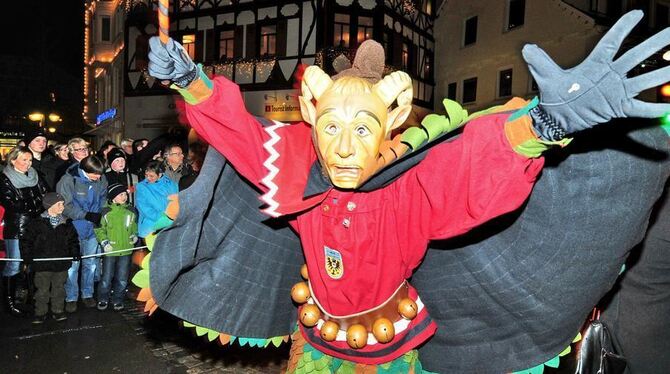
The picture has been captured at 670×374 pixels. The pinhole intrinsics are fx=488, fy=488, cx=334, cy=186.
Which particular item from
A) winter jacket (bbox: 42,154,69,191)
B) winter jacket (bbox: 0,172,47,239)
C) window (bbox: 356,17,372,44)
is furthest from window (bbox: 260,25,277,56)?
winter jacket (bbox: 0,172,47,239)

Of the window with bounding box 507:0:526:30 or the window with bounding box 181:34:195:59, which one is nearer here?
the window with bounding box 507:0:526:30

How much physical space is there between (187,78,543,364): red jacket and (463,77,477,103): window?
15302mm

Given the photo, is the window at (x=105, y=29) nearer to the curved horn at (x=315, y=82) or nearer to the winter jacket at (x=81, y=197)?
the winter jacket at (x=81, y=197)

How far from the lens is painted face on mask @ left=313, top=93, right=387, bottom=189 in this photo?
1.81m

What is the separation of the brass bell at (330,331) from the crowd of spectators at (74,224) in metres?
3.15

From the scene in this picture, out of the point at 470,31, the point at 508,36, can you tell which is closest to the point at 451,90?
the point at 470,31

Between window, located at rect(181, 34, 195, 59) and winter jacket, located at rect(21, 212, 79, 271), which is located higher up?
window, located at rect(181, 34, 195, 59)

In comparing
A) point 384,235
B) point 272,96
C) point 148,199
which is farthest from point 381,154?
point 272,96

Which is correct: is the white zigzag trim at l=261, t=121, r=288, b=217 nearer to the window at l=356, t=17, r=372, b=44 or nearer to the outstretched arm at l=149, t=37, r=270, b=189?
the outstretched arm at l=149, t=37, r=270, b=189

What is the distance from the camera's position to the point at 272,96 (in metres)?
15.2

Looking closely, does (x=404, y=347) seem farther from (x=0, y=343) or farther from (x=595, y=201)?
(x=0, y=343)

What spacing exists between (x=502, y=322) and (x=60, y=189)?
4.84 m

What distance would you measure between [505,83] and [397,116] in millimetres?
14535

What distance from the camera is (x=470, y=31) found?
658 inches
